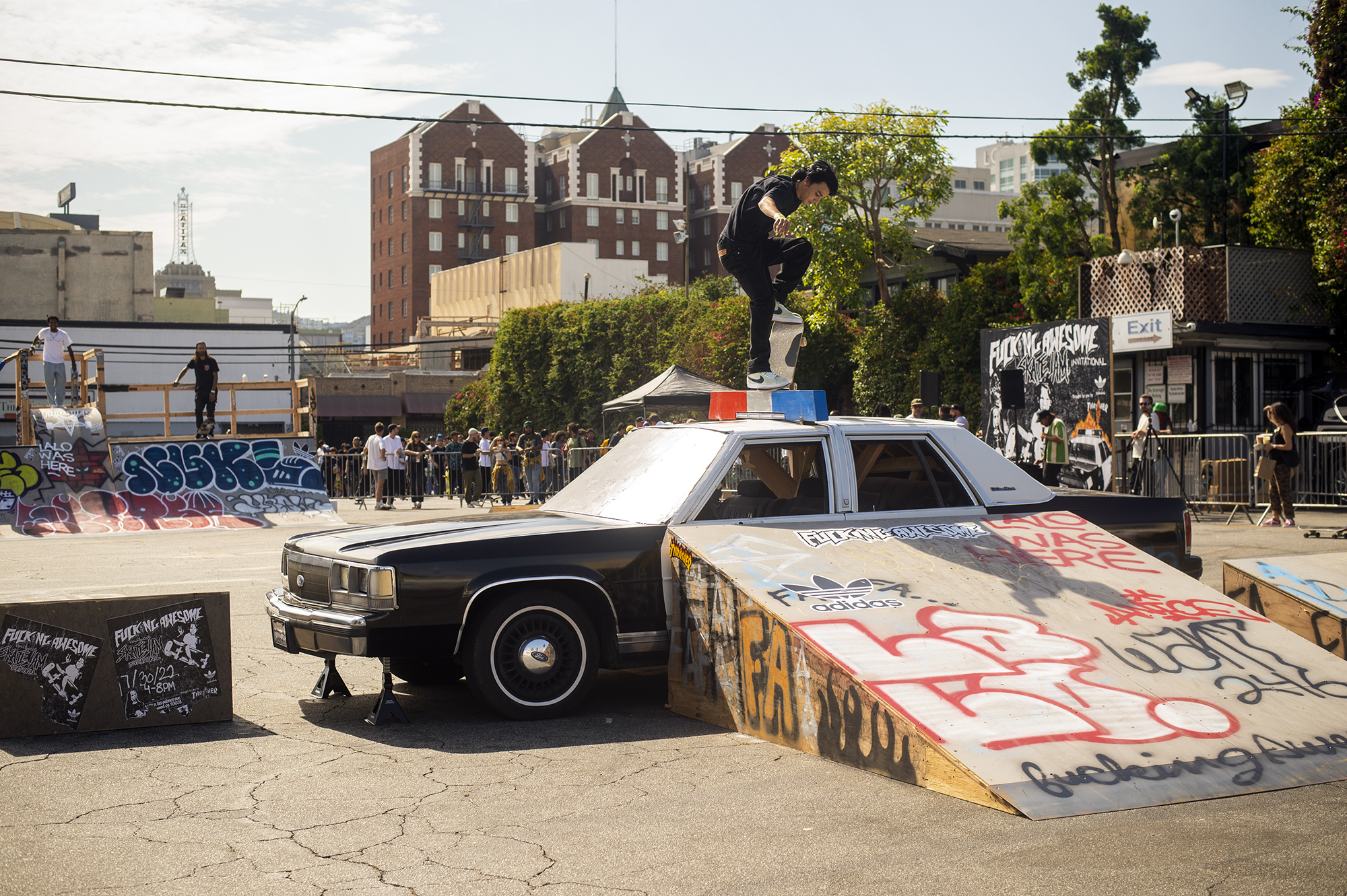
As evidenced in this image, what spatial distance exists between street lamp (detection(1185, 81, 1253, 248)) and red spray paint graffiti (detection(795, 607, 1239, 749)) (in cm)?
2404

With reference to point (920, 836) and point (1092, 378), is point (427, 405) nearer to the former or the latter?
point (1092, 378)

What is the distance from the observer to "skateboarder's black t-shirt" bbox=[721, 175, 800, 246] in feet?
27.4

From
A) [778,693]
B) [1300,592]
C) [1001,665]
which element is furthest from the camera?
[1300,592]

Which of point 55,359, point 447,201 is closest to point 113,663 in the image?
point 55,359

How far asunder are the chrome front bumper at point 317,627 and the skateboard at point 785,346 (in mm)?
3901

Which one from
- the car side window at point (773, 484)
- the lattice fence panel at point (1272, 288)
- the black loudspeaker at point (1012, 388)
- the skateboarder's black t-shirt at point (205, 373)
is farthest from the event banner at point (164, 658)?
the lattice fence panel at point (1272, 288)

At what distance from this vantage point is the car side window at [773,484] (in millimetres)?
6930

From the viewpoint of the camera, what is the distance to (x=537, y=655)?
6324mm

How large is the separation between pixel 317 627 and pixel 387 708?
0.60 metres

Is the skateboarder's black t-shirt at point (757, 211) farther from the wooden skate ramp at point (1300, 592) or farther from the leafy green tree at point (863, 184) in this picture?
the leafy green tree at point (863, 184)

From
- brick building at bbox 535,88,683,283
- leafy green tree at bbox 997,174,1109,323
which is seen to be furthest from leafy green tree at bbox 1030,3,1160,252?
brick building at bbox 535,88,683,283

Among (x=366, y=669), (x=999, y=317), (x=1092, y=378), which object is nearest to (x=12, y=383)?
(x=999, y=317)

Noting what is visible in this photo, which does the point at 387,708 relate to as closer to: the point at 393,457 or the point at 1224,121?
the point at 393,457

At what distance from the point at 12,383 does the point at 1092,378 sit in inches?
1830
